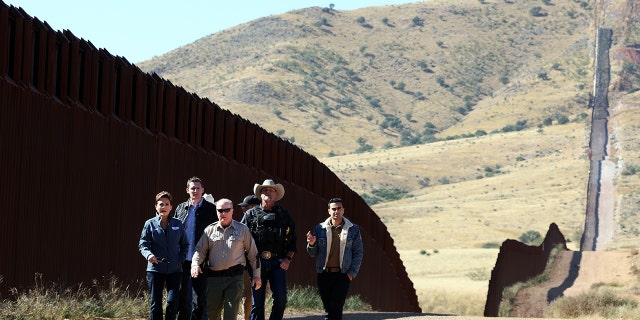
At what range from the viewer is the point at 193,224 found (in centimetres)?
1386

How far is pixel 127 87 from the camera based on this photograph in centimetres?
1923

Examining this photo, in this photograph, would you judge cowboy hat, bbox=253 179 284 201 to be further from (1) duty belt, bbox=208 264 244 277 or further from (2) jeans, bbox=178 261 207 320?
(2) jeans, bbox=178 261 207 320

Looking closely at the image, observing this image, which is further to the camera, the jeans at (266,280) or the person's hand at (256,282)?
the jeans at (266,280)

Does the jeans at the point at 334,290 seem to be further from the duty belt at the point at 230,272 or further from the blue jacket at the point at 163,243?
the blue jacket at the point at 163,243

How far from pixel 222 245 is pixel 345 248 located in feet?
6.30

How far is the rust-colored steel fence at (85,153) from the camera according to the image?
15.6 meters

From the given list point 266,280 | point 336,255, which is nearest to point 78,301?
point 266,280

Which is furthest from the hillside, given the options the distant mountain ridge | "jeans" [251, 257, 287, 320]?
"jeans" [251, 257, 287, 320]

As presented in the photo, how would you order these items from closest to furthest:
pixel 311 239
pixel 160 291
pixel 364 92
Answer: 1. pixel 160 291
2. pixel 311 239
3. pixel 364 92

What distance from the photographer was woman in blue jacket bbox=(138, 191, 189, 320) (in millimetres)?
13148

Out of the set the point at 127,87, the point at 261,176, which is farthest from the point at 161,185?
the point at 261,176

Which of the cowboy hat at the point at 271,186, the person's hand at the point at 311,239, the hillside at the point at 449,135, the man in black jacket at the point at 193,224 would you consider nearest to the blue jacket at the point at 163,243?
the man in black jacket at the point at 193,224

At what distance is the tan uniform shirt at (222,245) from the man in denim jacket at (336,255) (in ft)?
4.84

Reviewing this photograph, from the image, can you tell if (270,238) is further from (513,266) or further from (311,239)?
(513,266)
